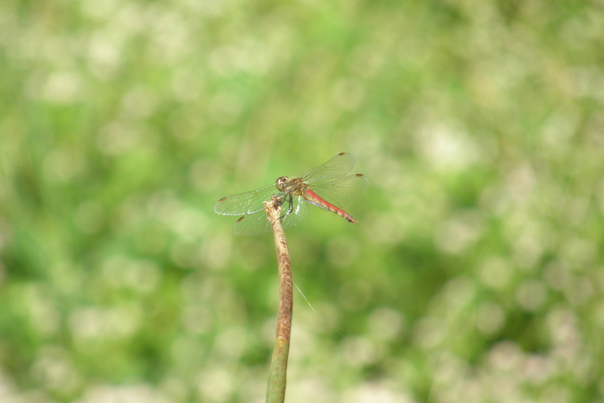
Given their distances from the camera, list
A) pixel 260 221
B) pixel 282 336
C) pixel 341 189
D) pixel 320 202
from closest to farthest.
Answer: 1. pixel 282 336
2. pixel 260 221
3. pixel 320 202
4. pixel 341 189

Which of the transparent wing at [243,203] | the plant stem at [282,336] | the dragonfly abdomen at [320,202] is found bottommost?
the plant stem at [282,336]

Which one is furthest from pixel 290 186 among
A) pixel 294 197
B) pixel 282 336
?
pixel 282 336

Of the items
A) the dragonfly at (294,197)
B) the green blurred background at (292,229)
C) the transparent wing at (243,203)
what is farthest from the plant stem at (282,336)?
the green blurred background at (292,229)

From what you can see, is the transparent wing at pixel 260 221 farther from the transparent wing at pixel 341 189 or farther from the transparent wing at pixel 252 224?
the transparent wing at pixel 341 189

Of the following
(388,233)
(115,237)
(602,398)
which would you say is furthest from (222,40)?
(602,398)

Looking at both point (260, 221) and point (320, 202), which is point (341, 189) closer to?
point (320, 202)

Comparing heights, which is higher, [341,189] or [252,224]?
[341,189]
